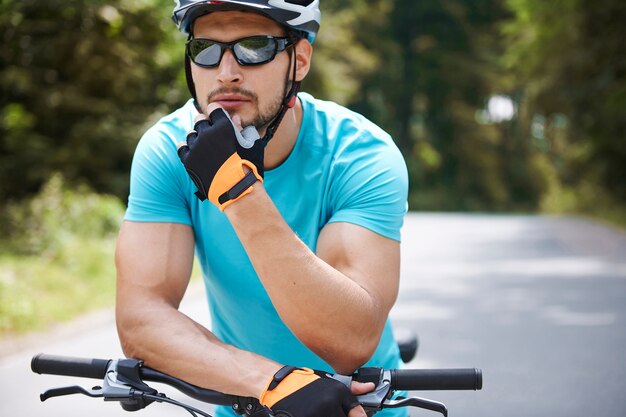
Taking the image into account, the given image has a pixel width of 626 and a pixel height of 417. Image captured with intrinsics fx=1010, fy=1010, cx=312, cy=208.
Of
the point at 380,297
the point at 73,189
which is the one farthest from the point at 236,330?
the point at 73,189

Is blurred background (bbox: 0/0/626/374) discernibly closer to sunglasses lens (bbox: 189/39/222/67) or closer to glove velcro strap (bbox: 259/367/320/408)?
sunglasses lens (bbox: 189/39/222/67)

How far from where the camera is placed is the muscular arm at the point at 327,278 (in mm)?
2322

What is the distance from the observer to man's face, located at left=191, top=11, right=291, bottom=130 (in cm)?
248

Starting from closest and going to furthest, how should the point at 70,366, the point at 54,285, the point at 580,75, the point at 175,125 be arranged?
the point at 70,366, the point at 175,125, the point at 54,285, the point at 580,75

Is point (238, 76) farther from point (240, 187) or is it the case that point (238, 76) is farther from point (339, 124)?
point (339, 124)

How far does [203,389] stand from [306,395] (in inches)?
13.5

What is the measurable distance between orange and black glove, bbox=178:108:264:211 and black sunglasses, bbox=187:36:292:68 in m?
0.26

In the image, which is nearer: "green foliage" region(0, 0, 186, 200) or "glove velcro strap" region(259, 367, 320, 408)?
"glove velcro strap" region(259, 367, 320, 408)

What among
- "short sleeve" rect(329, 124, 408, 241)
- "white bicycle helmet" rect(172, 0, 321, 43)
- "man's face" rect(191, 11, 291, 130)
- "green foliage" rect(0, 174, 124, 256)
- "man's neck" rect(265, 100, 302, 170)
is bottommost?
"green foliage" rect(0, 174, 124, 256)

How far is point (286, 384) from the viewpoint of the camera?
219cm

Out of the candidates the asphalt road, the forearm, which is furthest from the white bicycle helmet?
the asphalt road

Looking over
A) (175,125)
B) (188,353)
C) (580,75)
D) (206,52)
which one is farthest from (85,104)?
(188,353)

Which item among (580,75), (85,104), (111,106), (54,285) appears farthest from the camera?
(580,75)

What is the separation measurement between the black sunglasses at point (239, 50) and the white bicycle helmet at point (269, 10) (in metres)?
0.06
